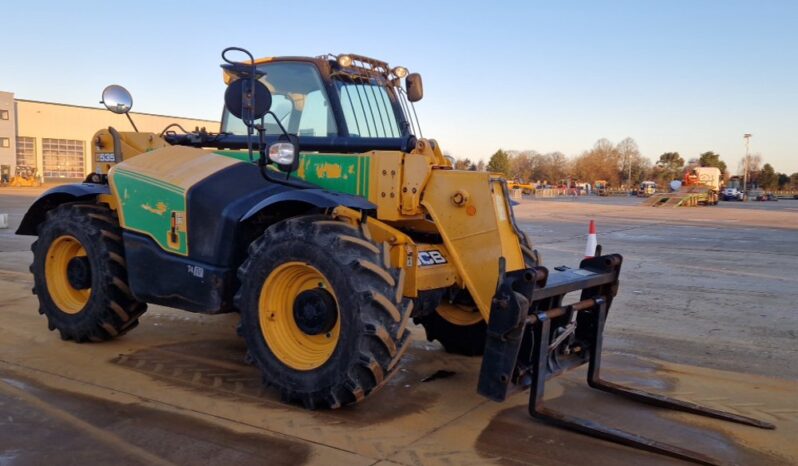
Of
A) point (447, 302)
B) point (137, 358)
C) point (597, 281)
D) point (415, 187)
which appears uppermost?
point (415, 187)

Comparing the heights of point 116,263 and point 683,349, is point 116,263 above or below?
above

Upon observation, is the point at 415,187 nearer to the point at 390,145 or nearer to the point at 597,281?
the point at 390,145

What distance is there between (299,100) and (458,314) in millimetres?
2250

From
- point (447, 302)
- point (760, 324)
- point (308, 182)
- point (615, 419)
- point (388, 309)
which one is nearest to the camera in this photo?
point (388, 309)

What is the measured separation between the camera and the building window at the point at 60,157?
6047 cm

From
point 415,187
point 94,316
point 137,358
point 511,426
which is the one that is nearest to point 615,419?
point 511,426

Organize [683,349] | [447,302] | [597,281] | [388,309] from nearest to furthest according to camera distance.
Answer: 1. [388,309]
2. [597,281]
3. [447,302]
4. [683,349]

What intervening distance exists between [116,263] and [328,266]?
2.45 m

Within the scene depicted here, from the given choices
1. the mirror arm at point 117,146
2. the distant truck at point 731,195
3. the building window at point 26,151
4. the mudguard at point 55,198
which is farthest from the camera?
the building window at point 26,151

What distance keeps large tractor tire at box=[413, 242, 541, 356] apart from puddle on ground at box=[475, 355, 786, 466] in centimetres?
90

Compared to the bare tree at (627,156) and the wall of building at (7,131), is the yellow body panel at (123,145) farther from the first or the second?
the bare tree at (627,156)

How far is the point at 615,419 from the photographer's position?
4.42 m

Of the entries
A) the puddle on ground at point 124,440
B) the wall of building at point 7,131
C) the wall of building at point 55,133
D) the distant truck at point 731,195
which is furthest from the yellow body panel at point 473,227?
the wall of building at point 7,131

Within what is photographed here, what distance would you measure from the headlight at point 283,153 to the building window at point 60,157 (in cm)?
6400
